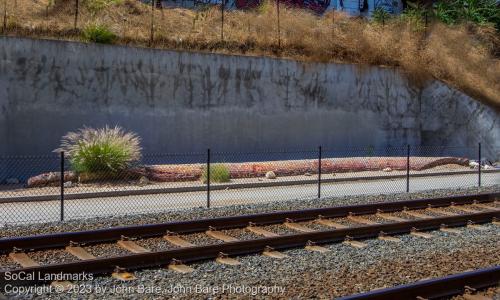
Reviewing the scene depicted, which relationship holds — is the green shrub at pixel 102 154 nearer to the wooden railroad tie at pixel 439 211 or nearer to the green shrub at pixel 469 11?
the wooden railroad tie at pixel 439 211

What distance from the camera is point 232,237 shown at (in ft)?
35.2

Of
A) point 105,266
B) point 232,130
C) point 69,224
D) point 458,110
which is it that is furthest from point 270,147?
point 105,266

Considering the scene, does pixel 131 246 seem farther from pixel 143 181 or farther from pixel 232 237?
pixel 143 181

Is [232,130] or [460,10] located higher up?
[460,10]

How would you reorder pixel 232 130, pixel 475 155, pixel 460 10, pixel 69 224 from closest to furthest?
pixel 69 224, pixel 232 130, pixel 475 155, pixel 460 10

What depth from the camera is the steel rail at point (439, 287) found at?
651 centimetres

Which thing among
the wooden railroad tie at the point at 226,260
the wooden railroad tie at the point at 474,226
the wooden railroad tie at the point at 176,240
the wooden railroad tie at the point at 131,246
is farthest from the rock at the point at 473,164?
the wooden railroad tie at the point at 131,246

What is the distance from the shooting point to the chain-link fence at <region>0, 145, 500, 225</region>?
14828 mm

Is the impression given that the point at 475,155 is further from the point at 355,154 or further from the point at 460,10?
the point at 460,10

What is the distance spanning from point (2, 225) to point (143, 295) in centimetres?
588

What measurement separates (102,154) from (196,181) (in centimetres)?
307

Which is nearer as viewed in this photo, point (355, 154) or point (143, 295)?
point (143, 295)

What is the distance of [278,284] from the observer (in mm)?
7832

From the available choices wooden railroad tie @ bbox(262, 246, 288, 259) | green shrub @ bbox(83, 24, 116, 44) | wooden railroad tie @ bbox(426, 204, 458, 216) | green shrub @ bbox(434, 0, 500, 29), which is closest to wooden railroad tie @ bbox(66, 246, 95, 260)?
wooden railroad tie @ bbox(262, 246, 288, 259)
